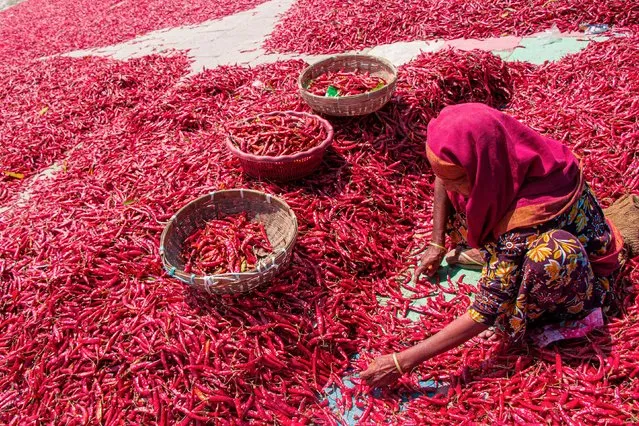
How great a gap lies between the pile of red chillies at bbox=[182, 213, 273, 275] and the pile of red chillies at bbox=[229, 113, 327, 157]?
0.77 metres

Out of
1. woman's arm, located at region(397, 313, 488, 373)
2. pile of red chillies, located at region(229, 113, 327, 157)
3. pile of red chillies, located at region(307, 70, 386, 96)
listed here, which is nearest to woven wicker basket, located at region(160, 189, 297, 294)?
pile of red chillies, located at region(229, 113, 327, 157)

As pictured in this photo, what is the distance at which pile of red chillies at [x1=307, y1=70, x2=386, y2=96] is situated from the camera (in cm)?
495

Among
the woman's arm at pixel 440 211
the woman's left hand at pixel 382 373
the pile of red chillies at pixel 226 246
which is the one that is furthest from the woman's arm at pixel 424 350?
the pile of red chillies at pixel 226 246

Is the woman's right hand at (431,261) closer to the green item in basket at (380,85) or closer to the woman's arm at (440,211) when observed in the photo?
the woman's arm at (440,211)

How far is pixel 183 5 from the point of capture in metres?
13.2

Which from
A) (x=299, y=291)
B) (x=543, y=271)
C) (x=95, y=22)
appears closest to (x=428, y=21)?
(x=299, y=291)

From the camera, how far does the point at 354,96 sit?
14.7 feet

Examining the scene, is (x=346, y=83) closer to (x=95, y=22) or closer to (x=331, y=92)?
(x=331, y=92)

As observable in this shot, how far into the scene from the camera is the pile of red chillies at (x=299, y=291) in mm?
2775

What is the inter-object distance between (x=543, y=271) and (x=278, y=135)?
104 inches

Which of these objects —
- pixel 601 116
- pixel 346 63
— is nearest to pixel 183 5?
pixel 346 63

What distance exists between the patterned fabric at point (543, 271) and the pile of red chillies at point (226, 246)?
1.61 m

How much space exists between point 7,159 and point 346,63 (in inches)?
180

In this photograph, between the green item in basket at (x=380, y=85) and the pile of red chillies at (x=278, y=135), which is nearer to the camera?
the pile of red chillies at (x=278, y=135)
